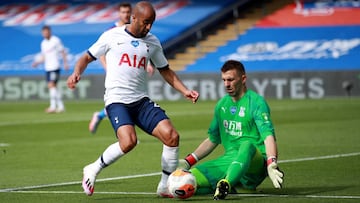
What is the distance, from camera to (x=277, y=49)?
38906 mm

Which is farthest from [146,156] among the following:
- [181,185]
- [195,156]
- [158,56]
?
[181,185]

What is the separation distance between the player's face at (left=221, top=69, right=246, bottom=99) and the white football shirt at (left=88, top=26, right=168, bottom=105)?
982 millimetres

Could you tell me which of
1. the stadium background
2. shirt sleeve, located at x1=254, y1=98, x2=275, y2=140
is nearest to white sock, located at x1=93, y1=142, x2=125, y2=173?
shirt sleeve, located at x1=254, y1=98, x2=275, y2=140

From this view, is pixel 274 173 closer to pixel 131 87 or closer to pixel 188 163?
pixel 188 163

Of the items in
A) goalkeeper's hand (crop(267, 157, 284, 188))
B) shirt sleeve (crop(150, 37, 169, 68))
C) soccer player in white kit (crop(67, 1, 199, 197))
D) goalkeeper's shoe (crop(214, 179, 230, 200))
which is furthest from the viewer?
shirt sleeve (crop(150, 37, 169, 68))

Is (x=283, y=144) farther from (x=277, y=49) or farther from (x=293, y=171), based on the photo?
(x=277, y=49)

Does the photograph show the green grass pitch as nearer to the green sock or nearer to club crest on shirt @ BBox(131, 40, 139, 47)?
the green sock

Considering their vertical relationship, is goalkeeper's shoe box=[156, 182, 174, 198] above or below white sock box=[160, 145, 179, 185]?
below

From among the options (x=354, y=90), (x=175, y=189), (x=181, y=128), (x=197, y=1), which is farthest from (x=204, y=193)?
(x=197, y=1)

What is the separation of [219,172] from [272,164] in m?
0.91

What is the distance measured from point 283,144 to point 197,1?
25494mm

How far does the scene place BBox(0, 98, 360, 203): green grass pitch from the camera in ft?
35.9

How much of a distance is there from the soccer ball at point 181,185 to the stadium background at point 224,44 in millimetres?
23741

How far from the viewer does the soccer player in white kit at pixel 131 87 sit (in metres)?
10.8
